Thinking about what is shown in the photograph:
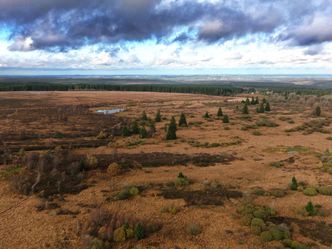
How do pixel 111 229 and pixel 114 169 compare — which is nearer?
pixel 111 229

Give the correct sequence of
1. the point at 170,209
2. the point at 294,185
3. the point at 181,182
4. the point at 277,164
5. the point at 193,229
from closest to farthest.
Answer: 1. the point at 193,229
2. the point at 170,209
3. the point at 294,185
4. the point at 181,182
5. the point at 277,164

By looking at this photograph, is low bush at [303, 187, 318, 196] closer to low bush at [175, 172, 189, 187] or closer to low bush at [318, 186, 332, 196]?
low bush at [318, 186, 332, 196]

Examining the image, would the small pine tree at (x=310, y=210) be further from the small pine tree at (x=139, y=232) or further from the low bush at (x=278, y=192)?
the small pine tree at (x=139, y=232)

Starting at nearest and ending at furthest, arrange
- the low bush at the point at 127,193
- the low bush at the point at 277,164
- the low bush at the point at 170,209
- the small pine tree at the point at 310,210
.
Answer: the small pine tree at the point at 310,210
the low bush at the point at 170,209
the low bush at the point at 127,193
the low bush at the point at 277,164

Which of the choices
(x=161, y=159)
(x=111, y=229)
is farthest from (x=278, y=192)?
(x=161, y=159)

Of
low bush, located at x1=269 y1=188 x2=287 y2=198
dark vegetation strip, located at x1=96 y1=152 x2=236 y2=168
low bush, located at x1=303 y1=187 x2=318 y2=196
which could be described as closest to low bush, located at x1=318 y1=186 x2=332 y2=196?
low bush, located at x1=303 y1=187 x2=318 y2=196

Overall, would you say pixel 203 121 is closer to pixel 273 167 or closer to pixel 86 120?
pixel 86 120

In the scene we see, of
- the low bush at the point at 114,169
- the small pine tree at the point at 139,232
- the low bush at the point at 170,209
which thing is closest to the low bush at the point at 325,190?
the low bush at the point at 170,209

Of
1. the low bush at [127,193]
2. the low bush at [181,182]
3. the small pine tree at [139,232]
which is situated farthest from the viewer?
the low bush at [181,182]

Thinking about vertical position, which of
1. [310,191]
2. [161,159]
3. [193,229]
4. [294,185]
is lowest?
[161,159]

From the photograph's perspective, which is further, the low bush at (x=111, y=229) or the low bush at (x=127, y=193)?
the low bush at (x=127, y=193)

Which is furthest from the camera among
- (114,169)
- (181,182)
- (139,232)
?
(114,169)

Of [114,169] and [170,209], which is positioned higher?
[114,169]

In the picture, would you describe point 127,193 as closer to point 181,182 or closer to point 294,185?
point 181,182
